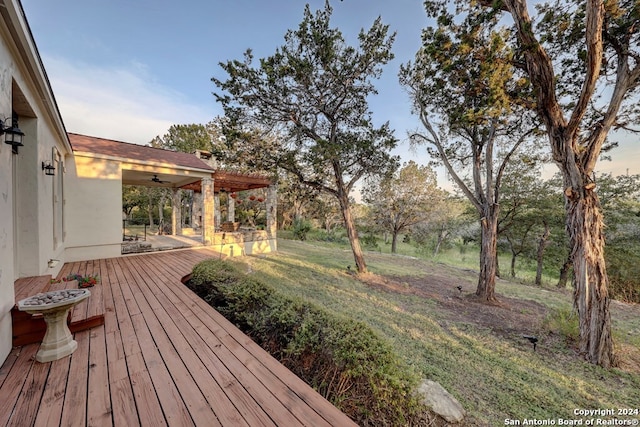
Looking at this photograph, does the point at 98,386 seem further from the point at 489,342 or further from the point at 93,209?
the point at 93,209

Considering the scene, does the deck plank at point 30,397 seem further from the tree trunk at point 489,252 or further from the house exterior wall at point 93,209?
the tree trunk at point 489,252

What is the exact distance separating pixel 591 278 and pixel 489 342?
6.67 feet

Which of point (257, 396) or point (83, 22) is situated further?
point (83, 22)

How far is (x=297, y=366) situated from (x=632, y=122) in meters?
8.00

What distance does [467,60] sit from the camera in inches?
218

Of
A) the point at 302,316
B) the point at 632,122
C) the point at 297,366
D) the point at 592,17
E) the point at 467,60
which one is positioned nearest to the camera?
the point at 297,366

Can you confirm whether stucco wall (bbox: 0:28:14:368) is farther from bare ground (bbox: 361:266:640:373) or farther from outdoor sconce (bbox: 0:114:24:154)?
bare ground (bbox: 361:266:640:373)

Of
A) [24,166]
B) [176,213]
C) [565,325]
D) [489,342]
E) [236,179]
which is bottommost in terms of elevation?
[489,342]

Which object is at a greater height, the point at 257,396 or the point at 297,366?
the point at 257,396

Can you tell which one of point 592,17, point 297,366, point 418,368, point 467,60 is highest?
point 467,60

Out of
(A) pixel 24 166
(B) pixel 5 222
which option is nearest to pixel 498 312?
(B) pixel 5 222

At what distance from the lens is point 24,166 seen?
11.6 ft

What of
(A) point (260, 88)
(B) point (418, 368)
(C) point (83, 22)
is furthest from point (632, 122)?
(C) point (83, 22)

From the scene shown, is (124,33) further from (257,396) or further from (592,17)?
(592,17)
